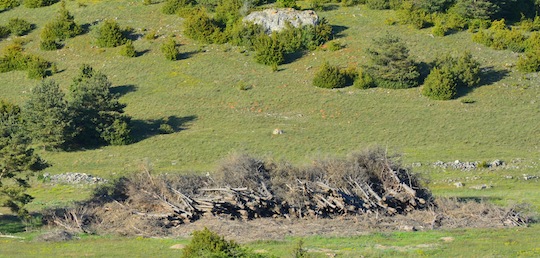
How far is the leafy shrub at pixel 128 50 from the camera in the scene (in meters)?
69.3

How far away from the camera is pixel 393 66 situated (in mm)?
61188

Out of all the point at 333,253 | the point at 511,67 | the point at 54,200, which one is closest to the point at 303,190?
the point at 333,253

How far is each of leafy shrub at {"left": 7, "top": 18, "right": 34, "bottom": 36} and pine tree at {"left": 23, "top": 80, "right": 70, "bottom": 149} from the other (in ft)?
78.1

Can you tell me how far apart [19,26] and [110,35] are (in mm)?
10302

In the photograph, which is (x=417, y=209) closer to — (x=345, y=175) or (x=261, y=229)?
(x=345, y=175)

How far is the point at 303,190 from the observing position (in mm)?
32156

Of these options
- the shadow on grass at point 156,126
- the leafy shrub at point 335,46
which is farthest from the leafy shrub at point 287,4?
the shadow on grass at point 156,126

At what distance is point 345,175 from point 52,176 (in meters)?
19.4

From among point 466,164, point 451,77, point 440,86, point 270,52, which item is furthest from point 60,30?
point 466,164

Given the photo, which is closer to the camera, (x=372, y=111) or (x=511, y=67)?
(x=372, y=111)

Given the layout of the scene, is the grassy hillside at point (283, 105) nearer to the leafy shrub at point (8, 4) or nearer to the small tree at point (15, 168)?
the leafy shrub at point (8, 4)

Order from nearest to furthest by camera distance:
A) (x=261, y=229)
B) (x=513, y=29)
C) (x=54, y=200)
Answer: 1. (x=261, y=229)
2. (x=54, y=200)
3. (x=513, y=29)

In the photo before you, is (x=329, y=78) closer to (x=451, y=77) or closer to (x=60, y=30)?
(x=451, y=77)

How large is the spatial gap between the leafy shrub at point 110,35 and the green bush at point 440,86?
88.0ft
